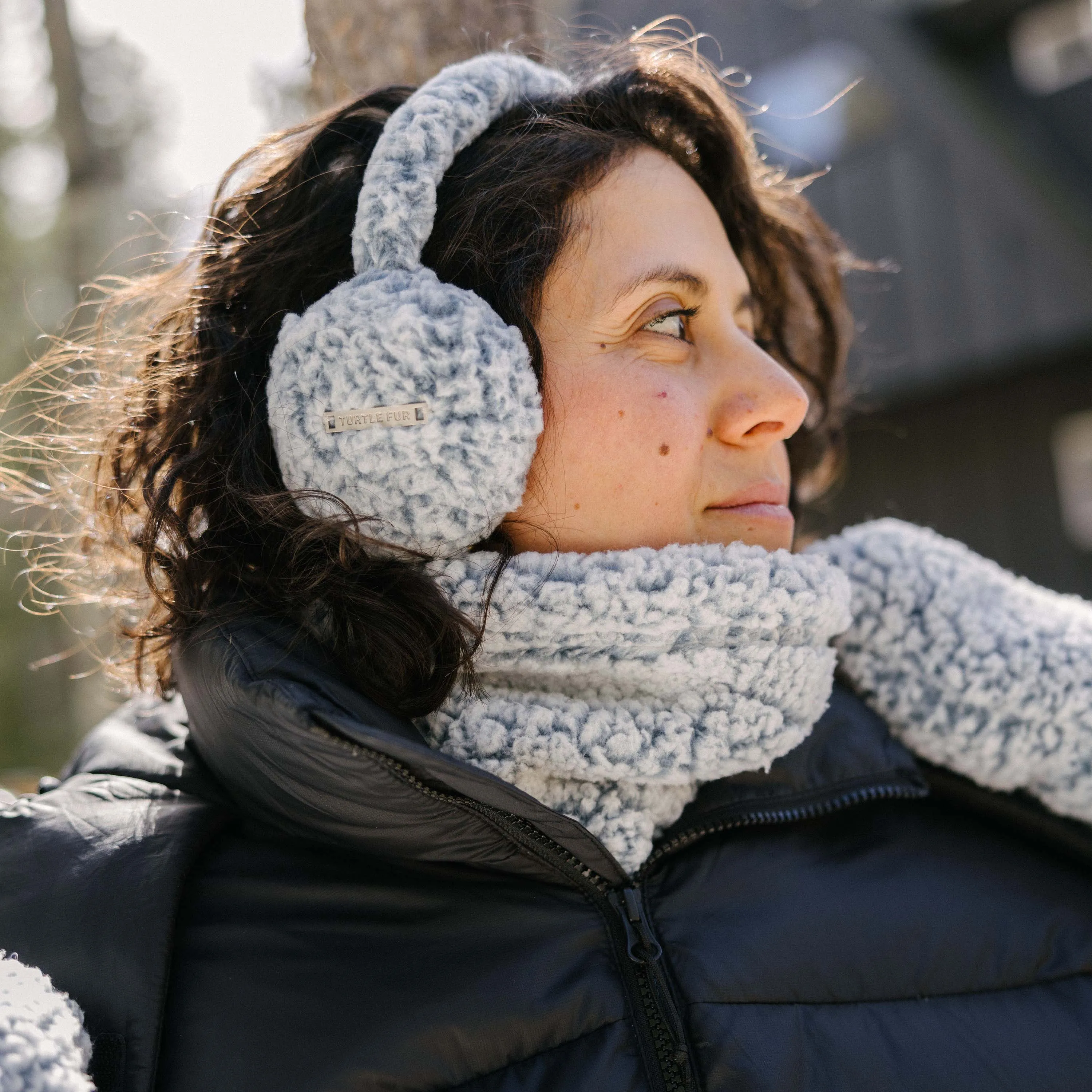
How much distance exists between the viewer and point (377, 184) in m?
1.46

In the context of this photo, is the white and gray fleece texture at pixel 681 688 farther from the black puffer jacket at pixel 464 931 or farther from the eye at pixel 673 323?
the eye at pixel 673 323

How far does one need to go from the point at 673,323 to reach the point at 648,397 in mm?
180

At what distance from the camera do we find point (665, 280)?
4.95ft

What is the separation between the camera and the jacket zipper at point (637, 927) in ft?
3.79

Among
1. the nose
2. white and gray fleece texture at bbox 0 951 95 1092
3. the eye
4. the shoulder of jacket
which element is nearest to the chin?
the nose

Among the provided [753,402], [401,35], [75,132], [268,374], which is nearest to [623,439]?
[753,402]

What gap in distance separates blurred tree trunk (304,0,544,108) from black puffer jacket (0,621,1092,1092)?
1457 mm

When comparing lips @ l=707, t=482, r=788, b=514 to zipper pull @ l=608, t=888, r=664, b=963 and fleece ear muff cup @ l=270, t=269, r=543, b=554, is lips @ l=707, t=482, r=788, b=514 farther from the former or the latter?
zipper pull @ l=608, t=888, r=664, b=963

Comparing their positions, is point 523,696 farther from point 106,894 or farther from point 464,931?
point 106,894

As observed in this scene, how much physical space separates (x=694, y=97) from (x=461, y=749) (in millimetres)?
1268

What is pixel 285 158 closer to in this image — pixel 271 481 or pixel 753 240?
pixel 271 481

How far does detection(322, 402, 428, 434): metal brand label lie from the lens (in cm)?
131

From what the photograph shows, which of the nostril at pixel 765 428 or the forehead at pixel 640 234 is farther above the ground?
the forehead at pixel 640 234

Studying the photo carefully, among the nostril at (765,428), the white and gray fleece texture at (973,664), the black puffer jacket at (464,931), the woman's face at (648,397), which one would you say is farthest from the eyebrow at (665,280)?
the black puffer jacket at (464,931)
